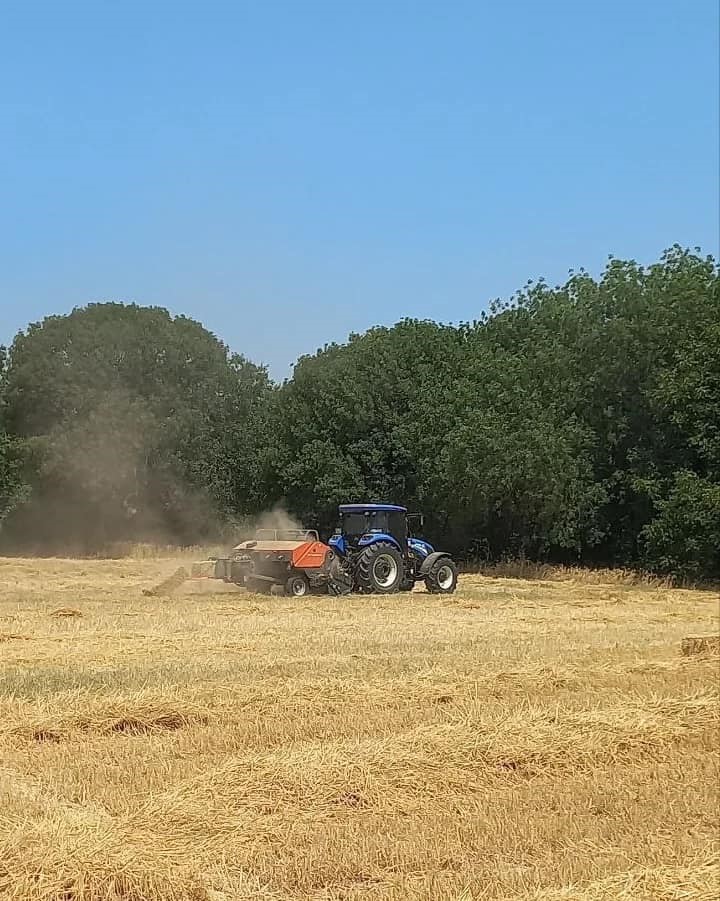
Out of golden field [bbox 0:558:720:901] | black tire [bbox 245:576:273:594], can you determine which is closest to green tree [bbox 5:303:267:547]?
black tire [bbox 245:576:273:594]

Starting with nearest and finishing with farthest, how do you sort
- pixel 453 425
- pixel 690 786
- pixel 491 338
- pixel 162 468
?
pixel 690 786
pixel 453 425
pixel 491 338
pixel 162 468

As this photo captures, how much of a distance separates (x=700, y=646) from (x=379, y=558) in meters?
9.97

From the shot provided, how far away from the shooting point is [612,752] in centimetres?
912

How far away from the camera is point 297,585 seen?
75.5 ft

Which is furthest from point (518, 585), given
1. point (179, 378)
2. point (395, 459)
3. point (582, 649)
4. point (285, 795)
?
point (179, 378)

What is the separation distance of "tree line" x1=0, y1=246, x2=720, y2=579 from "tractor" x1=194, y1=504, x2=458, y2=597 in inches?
346

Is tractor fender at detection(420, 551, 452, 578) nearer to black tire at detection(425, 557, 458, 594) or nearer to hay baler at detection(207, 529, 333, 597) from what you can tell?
black tire at detection(425, 557, 458, 594)

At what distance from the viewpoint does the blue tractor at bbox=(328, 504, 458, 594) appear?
2359 cm

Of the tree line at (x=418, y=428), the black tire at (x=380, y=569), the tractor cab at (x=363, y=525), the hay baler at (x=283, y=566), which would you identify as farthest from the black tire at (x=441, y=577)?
the tree line at (x=418, y=428)

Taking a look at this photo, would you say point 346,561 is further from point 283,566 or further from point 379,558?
point 283,566

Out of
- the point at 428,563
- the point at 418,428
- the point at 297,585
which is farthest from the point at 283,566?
the point at 418,428

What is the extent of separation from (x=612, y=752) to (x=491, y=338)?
34354 millimetres

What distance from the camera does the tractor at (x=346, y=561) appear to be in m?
23.0

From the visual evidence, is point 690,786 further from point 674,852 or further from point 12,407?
point 12,407
